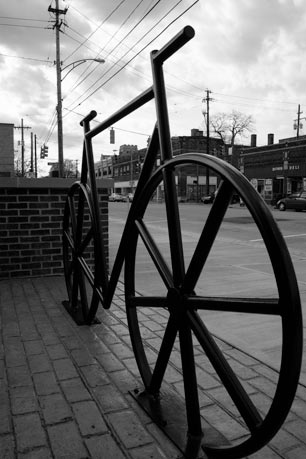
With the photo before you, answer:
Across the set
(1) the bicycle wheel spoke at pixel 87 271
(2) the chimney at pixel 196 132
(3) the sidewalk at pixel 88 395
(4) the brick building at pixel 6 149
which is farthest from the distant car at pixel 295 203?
(2) the chimney at pixel 196 132

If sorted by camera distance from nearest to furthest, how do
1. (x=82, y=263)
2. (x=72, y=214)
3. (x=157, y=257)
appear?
1. (x=157, y=257)
2. (x=82, y=263)
3. (x=72, y=214)

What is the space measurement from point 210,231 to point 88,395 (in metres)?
1.37

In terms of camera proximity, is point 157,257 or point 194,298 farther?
point 157,257

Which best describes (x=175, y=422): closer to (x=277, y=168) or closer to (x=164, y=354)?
(x=164, y=354)

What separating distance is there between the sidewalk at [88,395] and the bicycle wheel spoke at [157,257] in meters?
0.78

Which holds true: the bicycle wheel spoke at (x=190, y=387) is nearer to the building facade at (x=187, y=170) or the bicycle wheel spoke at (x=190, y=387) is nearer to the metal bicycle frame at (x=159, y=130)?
the metal bicycle frame at (x=159, y=130)

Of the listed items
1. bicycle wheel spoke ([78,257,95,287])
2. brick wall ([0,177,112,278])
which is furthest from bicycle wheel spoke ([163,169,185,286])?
brick wall ([0,177,112,278])

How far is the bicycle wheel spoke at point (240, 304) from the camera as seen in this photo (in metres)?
1.63

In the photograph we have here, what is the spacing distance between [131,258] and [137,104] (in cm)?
99

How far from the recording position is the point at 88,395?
2.66m

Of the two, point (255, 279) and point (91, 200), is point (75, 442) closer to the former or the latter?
point (91, 200)

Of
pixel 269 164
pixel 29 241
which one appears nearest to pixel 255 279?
pixel 29 241

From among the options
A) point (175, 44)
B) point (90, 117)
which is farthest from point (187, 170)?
point (175, 44)

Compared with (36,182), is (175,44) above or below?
above
